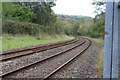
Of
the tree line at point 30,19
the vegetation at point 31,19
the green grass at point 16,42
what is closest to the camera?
the green grass at point 16,42

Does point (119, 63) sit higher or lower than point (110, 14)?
lower

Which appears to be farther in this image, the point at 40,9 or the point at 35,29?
the point at 40,9

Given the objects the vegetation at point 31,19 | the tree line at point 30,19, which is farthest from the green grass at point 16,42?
the tree line at point 30,19

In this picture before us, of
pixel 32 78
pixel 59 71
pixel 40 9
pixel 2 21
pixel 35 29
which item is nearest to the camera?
pixel 32 78

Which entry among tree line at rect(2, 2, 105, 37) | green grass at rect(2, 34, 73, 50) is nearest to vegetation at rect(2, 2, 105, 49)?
tree line at rect(2, 2, 105, 37)

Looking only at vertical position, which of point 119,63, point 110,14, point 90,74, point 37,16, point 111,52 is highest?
point 37,16

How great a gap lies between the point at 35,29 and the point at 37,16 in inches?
130

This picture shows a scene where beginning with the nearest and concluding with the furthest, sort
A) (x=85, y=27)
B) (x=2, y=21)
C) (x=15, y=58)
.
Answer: (x=15, y=58) → (x=2, y=21) → (x=85, y=27)

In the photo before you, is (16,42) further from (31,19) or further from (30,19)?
(31,19)

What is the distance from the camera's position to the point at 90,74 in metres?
5.35

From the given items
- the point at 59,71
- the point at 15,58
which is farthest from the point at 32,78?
the point at 15,58

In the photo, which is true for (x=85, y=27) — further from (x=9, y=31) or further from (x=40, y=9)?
(x=9, y=31)

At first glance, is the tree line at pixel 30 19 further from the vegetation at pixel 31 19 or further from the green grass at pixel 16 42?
the green grass at pixel 16 42

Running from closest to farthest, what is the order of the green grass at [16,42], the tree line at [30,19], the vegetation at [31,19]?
1. the green grass at [16,42]
2. the vegetation at [31,19]
3. the tree line at [30,19]
